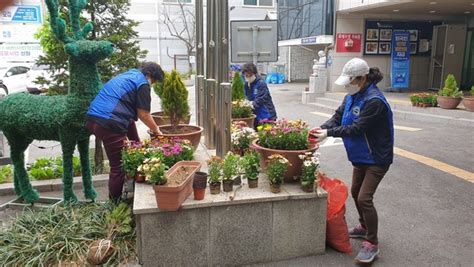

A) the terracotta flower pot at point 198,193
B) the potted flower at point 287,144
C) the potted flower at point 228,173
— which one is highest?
the potted flower at point 287,144

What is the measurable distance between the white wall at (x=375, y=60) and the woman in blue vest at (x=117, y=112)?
40.0 feet

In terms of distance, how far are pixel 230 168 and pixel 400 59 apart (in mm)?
14145

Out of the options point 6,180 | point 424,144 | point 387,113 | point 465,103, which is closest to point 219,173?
point 387,113

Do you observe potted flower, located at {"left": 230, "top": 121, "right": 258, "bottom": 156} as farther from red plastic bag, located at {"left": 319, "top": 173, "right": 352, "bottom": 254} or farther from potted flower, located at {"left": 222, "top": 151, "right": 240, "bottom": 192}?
red plastic bag, located at {"left": 319, "top": 173, "right": 352, "bottom": 254}

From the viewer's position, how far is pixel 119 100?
4.00 meters

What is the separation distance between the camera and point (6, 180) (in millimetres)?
5820

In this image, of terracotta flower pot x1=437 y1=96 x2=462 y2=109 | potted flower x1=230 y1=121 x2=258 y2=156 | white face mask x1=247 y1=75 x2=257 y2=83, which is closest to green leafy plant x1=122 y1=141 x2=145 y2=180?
potted flower x1=230 y1=121 x2=258 y2=156

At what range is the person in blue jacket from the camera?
620 cm

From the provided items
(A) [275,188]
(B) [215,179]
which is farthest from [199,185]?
(A) [275,188]

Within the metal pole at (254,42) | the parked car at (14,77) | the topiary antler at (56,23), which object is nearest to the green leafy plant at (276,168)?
the topiary antler at (56,23)

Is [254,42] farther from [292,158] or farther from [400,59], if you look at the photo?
[400,59]

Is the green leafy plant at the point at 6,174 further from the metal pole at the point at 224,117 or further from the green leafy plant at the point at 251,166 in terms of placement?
the green leafy plant at the point at 251,166

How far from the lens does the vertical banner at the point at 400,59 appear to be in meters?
15.6

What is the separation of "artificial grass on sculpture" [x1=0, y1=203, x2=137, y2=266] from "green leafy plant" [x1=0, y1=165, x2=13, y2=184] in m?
2.06
